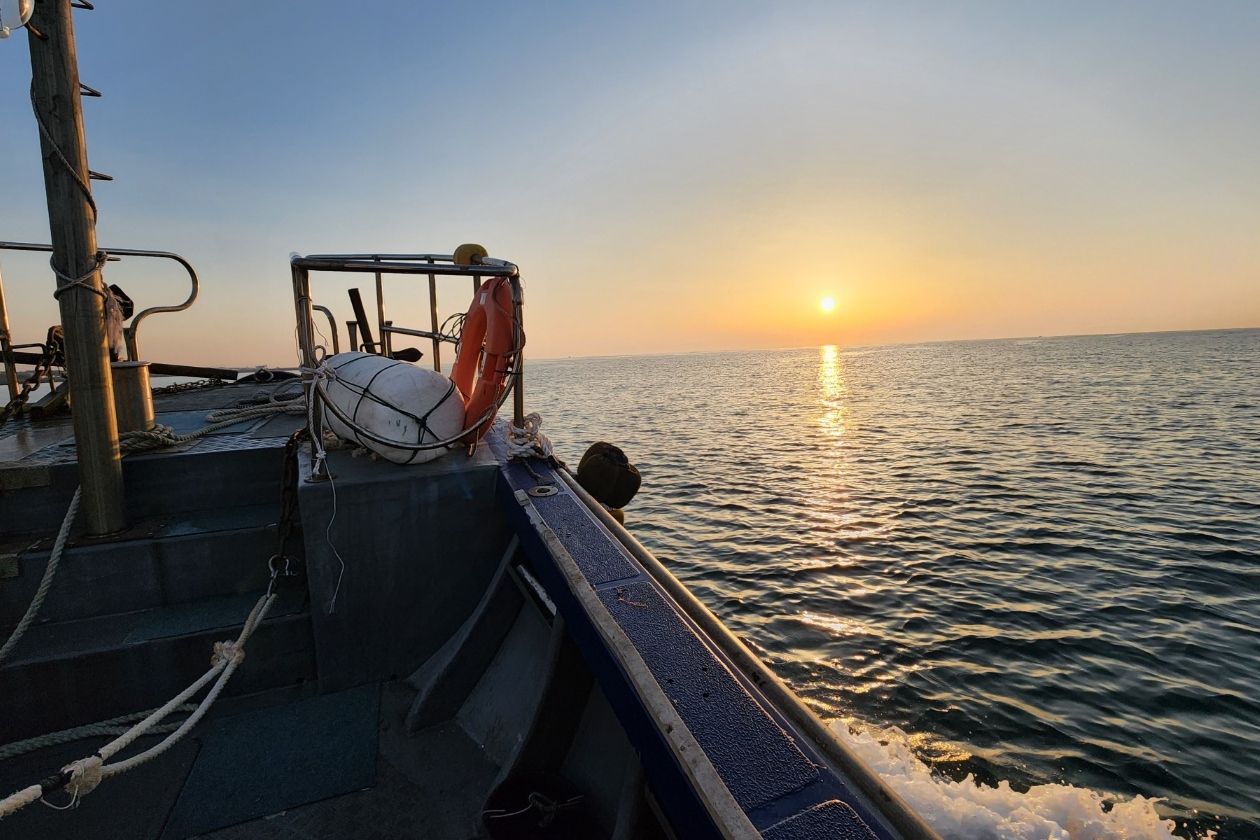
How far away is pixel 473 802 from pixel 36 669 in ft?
8.64

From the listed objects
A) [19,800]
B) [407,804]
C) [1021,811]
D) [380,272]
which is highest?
[380,272]

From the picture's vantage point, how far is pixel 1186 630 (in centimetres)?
705

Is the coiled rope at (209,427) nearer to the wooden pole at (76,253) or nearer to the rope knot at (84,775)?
the wooden pole at (76,253)

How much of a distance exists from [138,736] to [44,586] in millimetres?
1216

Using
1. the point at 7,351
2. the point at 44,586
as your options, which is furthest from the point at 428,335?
the point at 7,351

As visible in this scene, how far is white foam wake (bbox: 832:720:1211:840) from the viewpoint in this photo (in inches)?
166

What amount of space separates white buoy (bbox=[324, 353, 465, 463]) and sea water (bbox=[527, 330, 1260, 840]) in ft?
15.1

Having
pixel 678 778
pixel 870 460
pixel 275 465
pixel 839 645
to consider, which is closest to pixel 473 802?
pixel 678 778

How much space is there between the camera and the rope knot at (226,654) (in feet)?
10.3

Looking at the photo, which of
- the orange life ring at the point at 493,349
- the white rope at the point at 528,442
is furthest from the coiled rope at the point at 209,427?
the white rope at the point at 528,442

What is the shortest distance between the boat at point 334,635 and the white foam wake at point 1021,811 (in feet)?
10.2

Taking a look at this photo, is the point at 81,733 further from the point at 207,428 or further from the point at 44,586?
the point at 207,428

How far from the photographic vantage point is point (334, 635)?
362 cm

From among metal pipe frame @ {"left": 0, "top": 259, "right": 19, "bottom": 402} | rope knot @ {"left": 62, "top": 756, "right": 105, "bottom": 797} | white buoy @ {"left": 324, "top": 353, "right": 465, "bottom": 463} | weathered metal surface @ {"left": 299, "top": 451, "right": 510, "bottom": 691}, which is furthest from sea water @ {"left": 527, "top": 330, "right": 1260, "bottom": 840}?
metal pipe frame @ {"left": 0, "top": 259, "right": 19, "bottom": 402}
